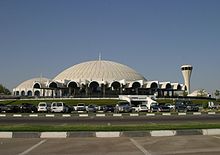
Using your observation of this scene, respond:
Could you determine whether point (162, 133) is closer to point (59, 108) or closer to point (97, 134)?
point (97, 134)

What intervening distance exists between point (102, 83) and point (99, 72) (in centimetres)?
853

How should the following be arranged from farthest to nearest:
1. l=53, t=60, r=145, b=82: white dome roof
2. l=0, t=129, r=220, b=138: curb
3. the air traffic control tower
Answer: the air traffic control tower → l=53, t=60, r=145, b=82: white dome roof → l=0, t=129, r=220, b=138: curb

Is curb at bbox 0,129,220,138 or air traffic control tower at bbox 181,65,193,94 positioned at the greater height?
air traffic control tower at bbox 181,65,193,94

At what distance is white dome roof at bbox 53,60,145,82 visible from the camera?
106250 millimetres

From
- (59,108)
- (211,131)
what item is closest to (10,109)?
(59,108)

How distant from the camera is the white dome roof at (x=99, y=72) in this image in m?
106

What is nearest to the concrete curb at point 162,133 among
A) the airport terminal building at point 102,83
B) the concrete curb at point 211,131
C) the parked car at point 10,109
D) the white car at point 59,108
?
the concrete curb at point 211,131

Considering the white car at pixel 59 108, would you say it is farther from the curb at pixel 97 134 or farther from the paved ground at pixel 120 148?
the paved ground at pixel 120 148

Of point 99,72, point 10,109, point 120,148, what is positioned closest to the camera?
point 120,148

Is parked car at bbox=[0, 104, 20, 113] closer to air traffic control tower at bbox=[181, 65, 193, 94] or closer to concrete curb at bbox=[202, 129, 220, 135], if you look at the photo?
concrete curb at bbox=[202, 129, 220, 135]

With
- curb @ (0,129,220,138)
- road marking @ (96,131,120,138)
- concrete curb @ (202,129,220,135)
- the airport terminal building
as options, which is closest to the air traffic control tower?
the airport terminal building

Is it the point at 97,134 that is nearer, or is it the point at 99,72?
the point at 97,134

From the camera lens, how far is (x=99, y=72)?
109m

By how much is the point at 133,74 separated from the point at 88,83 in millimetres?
20765
